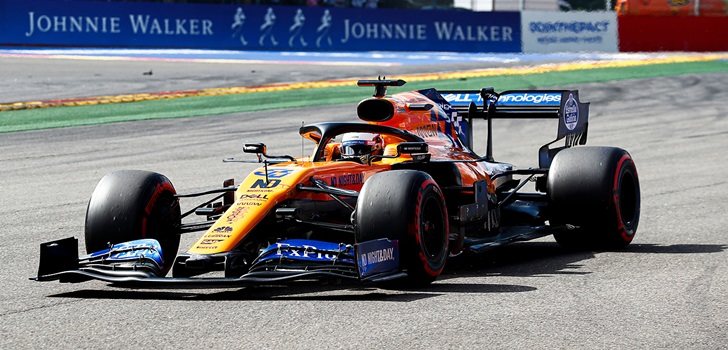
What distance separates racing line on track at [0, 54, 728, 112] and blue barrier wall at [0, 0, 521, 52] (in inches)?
210

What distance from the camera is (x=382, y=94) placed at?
970cm

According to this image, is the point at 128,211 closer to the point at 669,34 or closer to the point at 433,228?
the point at 433,228

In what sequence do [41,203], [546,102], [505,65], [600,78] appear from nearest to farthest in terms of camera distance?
[546,102] → [41,203] → [600,78] → [505,65]

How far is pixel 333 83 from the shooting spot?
28.3 m

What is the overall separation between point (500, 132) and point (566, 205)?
10731 millimetres

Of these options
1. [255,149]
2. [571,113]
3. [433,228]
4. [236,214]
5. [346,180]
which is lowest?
[433,228]

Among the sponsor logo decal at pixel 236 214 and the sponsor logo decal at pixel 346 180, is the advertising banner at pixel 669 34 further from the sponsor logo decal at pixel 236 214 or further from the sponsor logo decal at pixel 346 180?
the sponsor logo decal at pixel 236 214

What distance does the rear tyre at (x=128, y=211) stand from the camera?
8.45 m

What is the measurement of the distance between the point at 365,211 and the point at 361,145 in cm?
143

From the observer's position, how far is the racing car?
7.89m

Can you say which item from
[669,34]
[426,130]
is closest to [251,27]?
[669,34]

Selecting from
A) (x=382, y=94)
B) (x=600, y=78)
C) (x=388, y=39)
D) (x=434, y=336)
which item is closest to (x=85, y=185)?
(x=382, y=94)

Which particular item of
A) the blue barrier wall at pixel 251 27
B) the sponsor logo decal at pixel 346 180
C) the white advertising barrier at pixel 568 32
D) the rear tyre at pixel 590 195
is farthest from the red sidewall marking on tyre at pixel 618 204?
the white advertising barrier at pixel 568 32

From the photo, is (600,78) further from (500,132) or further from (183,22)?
(183,22)
